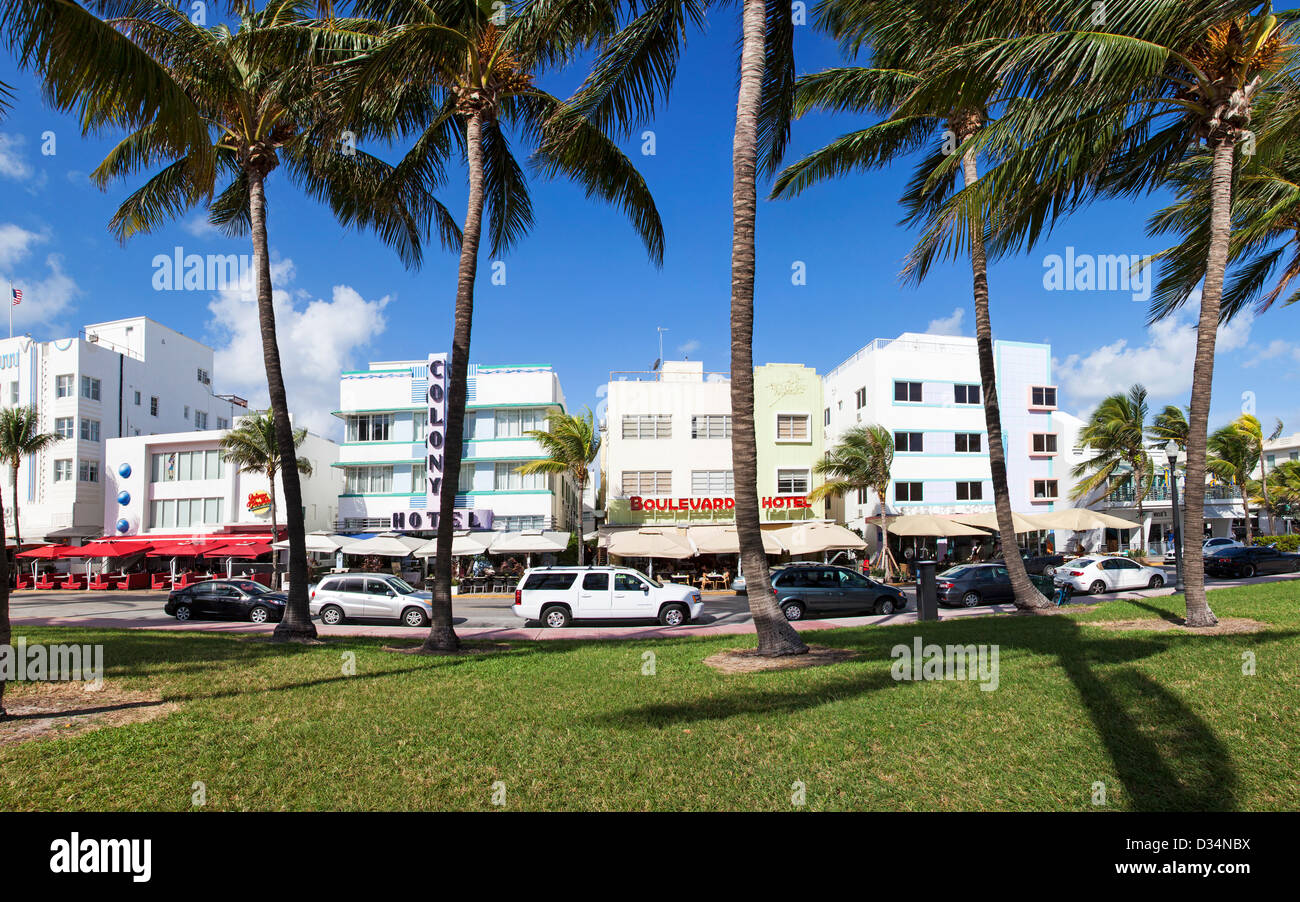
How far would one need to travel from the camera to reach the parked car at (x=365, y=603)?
66.5 ft

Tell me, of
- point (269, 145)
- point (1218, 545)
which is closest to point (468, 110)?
point (269, 145)

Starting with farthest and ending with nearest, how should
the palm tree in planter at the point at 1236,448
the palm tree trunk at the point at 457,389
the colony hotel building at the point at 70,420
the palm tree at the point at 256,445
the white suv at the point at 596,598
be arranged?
1. the palm tree in planter at the point at 1236,448
2. the colony hotel building at the point at 70,420
3. the palm tree at the point at 256,445
4. the white suv at the point at 596,598
5. the palm tree trunk at the point at 457,389

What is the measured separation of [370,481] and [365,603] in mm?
18637

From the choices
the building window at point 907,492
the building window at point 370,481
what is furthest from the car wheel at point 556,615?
the building window at point 907,492

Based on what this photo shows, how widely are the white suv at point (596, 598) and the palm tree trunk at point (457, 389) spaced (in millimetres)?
5747

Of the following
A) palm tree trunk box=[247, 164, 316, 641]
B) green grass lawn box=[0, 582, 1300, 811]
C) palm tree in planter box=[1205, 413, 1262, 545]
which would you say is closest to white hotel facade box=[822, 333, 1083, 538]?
palm tree in planter box=[1205, 413, 1262, 545]

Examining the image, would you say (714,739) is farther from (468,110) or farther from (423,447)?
(423,447)

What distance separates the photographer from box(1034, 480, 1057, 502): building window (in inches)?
1534

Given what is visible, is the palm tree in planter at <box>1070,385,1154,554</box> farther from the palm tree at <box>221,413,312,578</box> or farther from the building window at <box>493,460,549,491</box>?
the palm tree at <box>221,413,312,578</box>

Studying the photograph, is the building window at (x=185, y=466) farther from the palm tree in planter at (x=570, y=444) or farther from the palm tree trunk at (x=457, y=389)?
the palm tree trunk at (x=457, y=389)

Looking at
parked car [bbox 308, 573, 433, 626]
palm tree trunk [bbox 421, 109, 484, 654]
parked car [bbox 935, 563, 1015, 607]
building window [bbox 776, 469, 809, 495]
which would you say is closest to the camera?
palm tree trunk [bbox 421, 109, 484, 654]

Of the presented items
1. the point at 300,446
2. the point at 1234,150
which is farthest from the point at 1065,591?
the point at 300,446

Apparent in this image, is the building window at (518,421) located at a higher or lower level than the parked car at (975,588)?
higher

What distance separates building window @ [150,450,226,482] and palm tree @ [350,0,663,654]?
32610 millimetres
